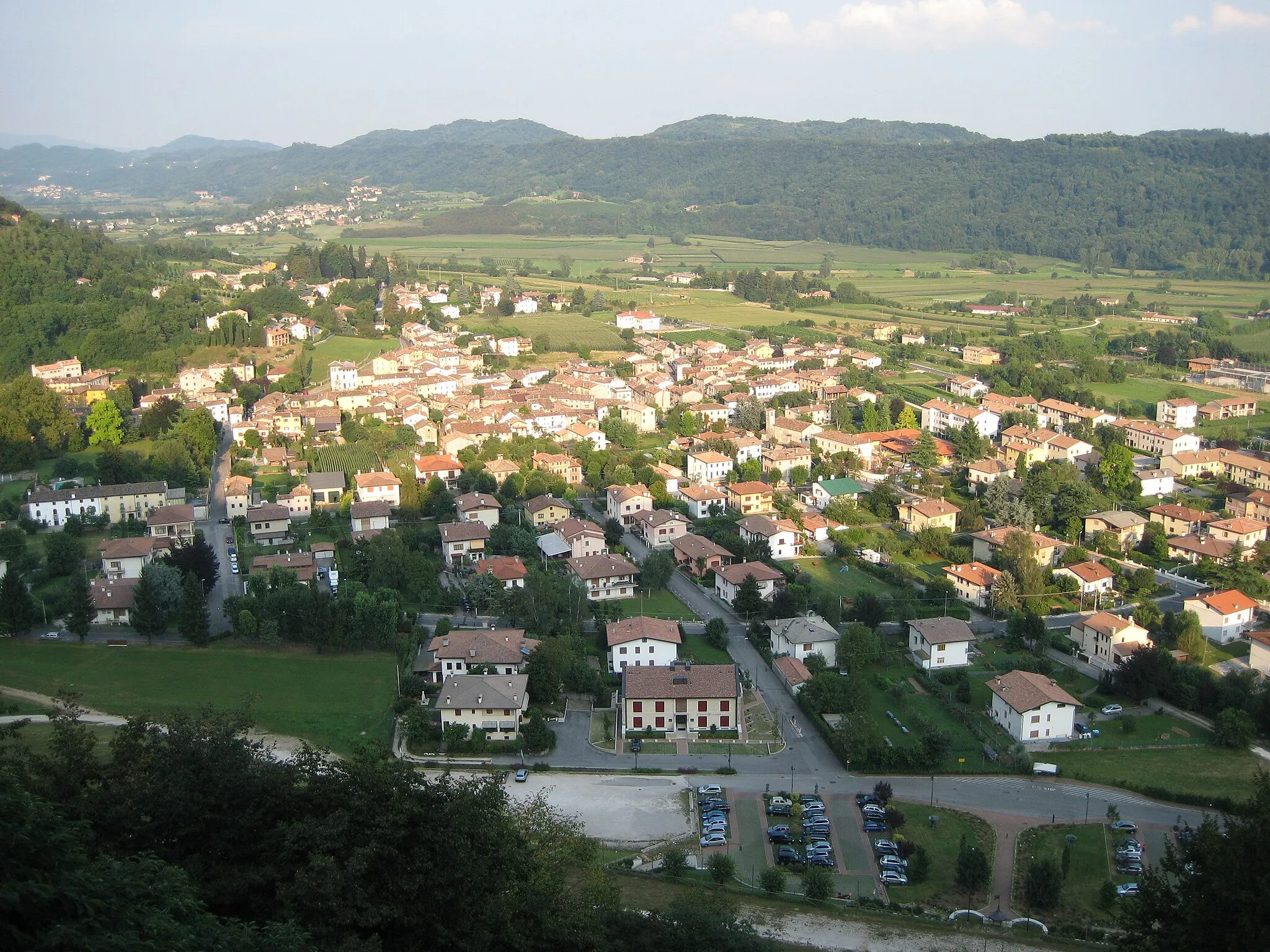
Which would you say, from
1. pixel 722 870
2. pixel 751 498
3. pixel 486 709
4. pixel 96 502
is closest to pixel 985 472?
pixel 751 498

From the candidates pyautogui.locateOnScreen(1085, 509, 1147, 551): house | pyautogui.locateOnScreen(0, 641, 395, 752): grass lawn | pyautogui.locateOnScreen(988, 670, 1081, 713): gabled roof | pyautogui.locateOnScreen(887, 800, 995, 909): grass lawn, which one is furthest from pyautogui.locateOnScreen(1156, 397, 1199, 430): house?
pyautogui.locateOnScreen(0, 641, 395, 752): grass lawn

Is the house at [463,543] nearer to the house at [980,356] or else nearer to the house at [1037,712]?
the house at [1037,712]

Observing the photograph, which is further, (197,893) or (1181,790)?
(1181,790)

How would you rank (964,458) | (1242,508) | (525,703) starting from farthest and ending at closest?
(964,458), (1242,508), (525,703)

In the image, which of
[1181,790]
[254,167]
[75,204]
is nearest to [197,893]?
[1181,790]

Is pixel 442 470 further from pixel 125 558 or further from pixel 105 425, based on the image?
pixel 105 425

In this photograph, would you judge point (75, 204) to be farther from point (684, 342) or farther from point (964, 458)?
point (964, 458)
